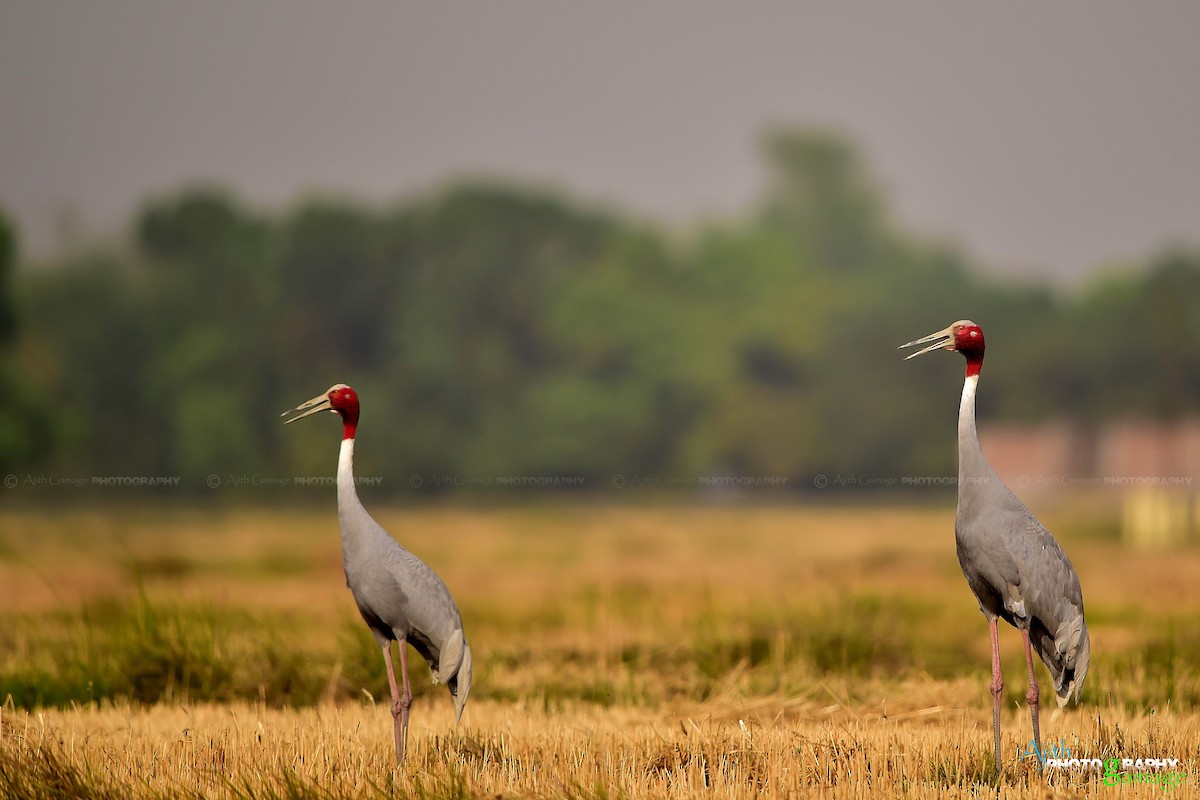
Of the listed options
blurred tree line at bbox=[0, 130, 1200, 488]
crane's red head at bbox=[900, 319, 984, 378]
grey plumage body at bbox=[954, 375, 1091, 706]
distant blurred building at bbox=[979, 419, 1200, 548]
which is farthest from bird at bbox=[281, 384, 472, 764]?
blurred tree line at bbox=[0, 130, 1200, 488]

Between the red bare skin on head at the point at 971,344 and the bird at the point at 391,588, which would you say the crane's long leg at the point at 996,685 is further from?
the bird at the point at 391,588

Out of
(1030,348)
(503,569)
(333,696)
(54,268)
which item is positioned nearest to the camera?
(333,696)

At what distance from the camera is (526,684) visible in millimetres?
10734

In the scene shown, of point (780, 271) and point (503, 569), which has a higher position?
point (780, 271)

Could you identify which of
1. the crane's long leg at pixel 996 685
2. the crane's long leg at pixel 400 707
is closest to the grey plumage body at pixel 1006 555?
the crane's long leg at pixel 996 685

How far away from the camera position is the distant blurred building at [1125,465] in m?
34.3

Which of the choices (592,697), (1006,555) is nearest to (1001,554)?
(1006,555)

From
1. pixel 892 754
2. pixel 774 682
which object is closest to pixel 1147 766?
pixel 892 754

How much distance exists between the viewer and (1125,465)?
4681cm

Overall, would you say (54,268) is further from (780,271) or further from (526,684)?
→ (526,684)

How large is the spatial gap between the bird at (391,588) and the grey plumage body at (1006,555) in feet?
8.29

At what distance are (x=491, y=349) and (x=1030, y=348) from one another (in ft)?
86.6

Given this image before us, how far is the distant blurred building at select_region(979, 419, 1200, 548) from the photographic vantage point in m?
34.3

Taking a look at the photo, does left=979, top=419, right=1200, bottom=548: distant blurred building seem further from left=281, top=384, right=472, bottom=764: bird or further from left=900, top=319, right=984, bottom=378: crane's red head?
left=281, top=384, right=472, bottom=764: bird
